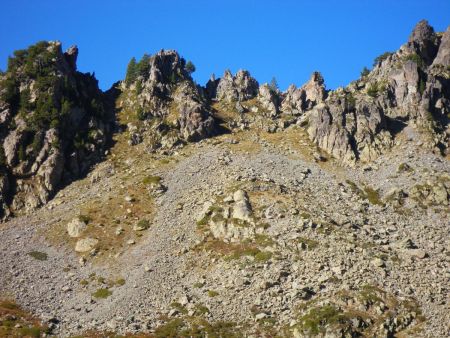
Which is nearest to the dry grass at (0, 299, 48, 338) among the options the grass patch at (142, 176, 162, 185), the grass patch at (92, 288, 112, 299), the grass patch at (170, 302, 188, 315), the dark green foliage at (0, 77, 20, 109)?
the grass patch at (92, 288, 112, 299)

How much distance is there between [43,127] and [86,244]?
39.6 metres

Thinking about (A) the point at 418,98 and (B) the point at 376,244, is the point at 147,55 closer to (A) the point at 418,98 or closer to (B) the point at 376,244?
(A) the point at 418,98

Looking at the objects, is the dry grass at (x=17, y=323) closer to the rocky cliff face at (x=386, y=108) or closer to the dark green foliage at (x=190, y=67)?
the rocky cliff face at (x=386, y=108)

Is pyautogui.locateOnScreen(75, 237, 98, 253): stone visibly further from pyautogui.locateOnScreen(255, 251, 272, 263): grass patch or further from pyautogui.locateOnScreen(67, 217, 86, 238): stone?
pyautogui.locateOnScreen(255, 251, 272, 263): grass patch

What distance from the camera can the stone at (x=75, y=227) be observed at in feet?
326

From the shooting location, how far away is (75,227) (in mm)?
100312

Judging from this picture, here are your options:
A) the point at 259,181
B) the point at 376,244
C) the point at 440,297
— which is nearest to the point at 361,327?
the point at 440,297

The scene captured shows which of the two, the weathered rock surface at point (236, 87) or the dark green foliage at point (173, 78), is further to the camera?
the weathered rock surface at point (236, 87)

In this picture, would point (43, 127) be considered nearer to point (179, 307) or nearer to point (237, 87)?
point (237, 87)

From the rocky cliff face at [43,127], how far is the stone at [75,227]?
43.6 feet

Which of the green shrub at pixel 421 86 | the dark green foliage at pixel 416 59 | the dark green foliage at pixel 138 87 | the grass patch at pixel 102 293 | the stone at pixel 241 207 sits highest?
the dark green foliage at pixel 138 87

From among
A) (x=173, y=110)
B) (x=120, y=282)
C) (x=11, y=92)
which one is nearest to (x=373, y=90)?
(x=173, y=110)

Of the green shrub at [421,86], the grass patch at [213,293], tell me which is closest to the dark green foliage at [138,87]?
the green shrub at [421,86]

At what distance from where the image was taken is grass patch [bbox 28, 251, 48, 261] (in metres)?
92.5
